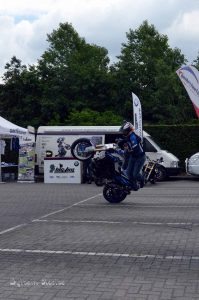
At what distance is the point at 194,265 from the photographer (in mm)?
6676

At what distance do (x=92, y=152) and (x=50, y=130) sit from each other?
8.71 meters

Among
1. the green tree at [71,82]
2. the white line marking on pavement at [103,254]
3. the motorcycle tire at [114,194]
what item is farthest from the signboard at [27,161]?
the green tree at [71,82]

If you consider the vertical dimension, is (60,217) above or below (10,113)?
below

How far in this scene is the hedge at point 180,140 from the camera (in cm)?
2520

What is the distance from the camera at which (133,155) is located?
1352 cm

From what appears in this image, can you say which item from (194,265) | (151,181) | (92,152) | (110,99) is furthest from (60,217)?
(110,99)

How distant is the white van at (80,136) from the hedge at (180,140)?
7.52ft

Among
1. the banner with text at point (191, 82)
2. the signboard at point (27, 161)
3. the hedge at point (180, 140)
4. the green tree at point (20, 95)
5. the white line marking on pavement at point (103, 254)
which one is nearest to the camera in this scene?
the white line marking on pavement at point (103, 254)

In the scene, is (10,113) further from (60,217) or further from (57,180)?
(60,217)

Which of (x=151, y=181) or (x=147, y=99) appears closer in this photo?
(x=151, y=181)

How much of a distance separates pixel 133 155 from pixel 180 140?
12.1 m

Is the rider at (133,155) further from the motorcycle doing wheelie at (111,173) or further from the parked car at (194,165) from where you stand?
the parked car at (194,165)

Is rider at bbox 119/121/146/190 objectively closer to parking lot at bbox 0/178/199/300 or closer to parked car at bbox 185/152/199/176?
parking lot at bbox 0/178/199/300

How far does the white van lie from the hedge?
229 centimetres
